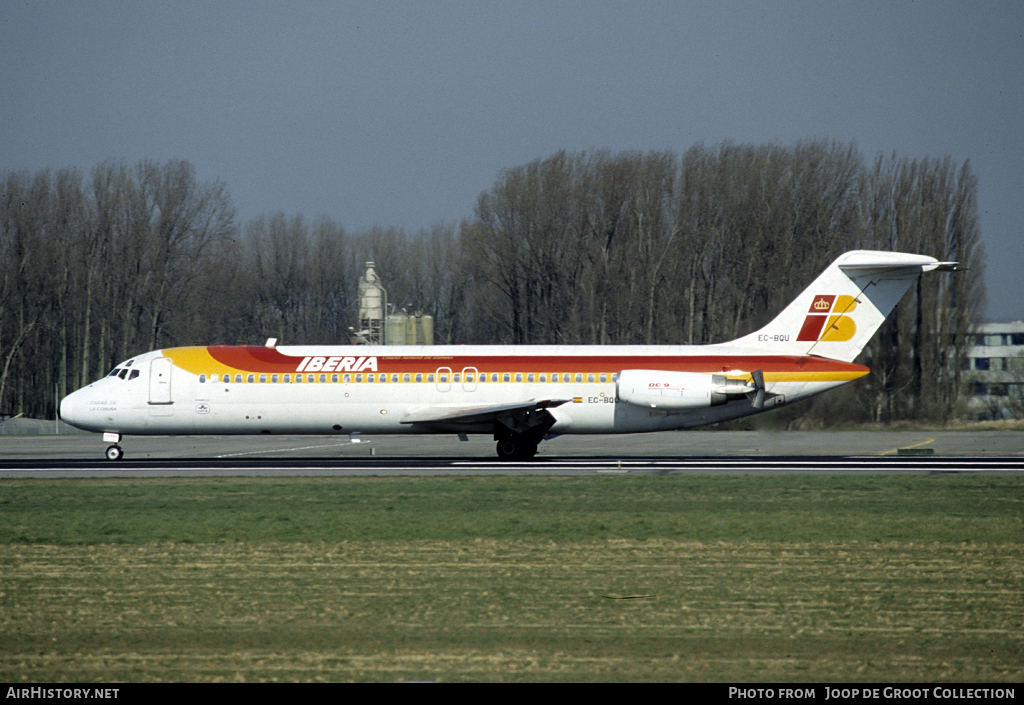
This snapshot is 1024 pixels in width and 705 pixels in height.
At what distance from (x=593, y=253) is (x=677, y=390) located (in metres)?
33.0

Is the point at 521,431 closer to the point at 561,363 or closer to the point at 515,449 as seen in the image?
the point at 515,449

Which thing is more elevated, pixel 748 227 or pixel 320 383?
pixel 748 227

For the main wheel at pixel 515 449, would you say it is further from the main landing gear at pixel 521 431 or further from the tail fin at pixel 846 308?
the tail fin at pixel 846 308

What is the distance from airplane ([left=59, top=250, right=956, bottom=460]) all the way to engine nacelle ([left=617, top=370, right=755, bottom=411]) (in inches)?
1.5

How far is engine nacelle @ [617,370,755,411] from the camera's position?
25953mm

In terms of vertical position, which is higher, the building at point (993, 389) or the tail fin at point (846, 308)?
the tail fin at point (846, 308)

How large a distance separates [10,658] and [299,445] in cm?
2896

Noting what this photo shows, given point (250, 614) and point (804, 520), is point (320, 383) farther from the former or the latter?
point (250, 614)

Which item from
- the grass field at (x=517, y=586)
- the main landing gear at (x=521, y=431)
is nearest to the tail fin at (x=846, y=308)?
the main landing gear at (x=521, y=431)

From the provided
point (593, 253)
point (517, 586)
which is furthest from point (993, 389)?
point (517, 586)

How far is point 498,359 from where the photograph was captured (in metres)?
27.4

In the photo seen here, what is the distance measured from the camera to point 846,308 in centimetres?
2694

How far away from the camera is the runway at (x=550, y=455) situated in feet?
75.8

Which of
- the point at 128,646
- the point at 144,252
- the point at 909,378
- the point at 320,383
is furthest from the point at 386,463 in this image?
the point at 144,252
